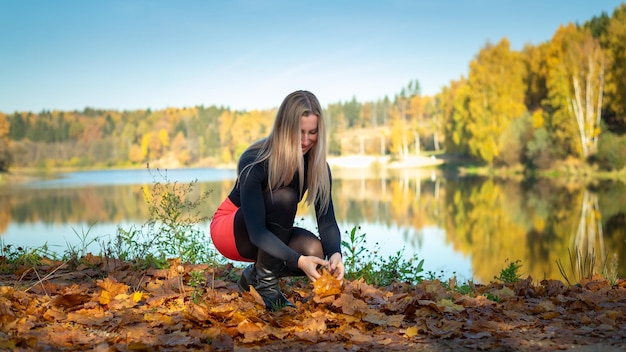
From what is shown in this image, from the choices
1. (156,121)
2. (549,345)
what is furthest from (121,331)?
(156,121)

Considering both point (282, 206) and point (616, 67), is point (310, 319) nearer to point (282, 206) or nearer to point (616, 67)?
point (282, 206)

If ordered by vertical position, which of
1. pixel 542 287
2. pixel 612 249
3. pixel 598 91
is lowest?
pixel 612 249

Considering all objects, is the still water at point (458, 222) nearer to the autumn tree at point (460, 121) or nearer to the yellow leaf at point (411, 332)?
the yellow leaf at point (411, 332)

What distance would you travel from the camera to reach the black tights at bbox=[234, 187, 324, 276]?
129 inches

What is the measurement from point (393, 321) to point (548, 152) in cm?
3202

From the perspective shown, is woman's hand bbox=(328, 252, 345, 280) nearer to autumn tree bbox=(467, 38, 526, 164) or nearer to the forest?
the forest

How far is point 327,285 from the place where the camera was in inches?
120

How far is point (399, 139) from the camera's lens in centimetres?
6319

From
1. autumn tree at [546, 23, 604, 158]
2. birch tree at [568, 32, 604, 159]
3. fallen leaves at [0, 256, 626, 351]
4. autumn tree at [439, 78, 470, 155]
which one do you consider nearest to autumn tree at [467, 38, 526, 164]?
autumn tree at [439, 78, 470, 155]

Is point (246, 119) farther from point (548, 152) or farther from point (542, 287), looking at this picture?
point (542, 287)

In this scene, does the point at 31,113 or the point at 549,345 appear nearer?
the point at 549,345

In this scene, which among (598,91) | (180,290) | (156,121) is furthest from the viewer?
(156,121)

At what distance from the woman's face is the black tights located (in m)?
0.27

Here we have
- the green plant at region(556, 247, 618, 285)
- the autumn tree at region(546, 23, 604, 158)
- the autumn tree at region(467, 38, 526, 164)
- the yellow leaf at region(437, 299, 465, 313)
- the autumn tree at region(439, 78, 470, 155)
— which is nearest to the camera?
the yellow leaf at region(437, 299, 465, 313)
